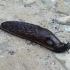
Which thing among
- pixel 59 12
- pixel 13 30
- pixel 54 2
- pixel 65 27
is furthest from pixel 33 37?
pixel 54 2

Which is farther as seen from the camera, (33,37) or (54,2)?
(54,2)

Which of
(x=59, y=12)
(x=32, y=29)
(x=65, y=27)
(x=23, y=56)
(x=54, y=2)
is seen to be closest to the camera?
(x=23, y=56)

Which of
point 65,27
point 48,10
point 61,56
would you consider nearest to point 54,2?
point 48,10

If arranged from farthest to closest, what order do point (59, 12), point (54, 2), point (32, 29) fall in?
point (54, 2), point (59, 12), point (32, 29)

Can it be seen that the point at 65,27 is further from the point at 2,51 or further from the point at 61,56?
the point at 2,51

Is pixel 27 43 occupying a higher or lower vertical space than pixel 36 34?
lower

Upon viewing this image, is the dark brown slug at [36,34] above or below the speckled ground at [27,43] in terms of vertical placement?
above
